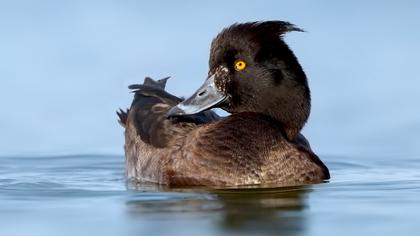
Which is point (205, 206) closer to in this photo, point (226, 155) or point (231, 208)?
point (231, 208)

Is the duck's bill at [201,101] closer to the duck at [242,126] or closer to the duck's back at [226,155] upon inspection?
the duck at [242,126]

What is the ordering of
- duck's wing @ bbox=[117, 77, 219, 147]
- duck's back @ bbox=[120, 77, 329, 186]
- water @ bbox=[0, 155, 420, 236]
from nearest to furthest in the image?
water @ bbox=[0, 155, 420, 236]
duck's back @ bbox=[120, 77, 329, 186]
duck's wing @ bbox=[117, 77, 219, 147]

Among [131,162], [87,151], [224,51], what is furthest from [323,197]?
[87,151]

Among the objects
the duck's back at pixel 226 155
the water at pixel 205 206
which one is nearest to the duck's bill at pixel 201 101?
the duck's back at pixel 226 155

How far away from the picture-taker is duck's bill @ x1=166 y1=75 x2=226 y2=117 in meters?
9.99

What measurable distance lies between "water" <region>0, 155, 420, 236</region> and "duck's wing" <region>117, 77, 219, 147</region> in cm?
46

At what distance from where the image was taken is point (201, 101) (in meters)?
10.0

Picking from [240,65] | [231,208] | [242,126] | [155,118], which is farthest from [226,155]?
[231,208]

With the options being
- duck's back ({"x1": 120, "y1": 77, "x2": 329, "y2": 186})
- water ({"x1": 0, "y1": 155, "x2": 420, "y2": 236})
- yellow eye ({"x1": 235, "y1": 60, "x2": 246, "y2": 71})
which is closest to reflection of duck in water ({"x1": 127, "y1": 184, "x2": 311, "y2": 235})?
water ({"x1": 0, "y1": 155, "x2": 420, "y2": 236})

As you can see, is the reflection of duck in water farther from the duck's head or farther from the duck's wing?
the duck's head

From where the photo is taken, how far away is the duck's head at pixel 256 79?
9766 millimetres

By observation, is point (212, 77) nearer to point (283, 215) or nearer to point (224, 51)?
point (224, 51)

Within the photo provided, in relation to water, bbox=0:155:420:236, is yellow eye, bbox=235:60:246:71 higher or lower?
higher

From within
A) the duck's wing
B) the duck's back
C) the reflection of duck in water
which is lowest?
the reflection of duck in water
